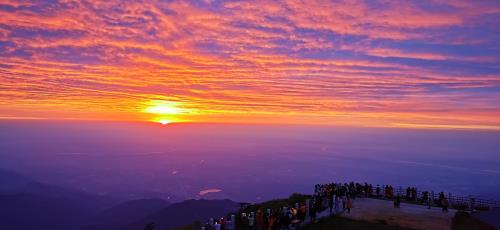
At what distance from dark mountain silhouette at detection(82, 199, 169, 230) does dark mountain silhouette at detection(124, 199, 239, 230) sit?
1426 cm

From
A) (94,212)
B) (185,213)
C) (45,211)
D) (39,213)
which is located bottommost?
(39,213)

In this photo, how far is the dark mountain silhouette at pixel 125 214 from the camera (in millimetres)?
133000

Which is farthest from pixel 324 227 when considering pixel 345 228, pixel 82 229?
pixel 82 229

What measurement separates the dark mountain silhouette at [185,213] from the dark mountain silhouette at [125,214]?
1426 centimetres

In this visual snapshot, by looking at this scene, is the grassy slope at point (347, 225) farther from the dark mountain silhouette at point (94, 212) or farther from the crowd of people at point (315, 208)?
the dark mountain silhouette at point (94, 212)

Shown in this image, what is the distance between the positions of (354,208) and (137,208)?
145262 millimetres

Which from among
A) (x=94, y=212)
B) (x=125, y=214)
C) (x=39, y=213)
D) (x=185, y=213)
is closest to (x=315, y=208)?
(x=185, y=213)

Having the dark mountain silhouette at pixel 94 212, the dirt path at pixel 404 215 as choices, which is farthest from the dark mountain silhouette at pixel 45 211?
the dirt path at pixel 404 215

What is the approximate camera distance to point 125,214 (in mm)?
147625

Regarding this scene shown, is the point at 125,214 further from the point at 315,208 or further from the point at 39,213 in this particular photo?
the point at 315,208

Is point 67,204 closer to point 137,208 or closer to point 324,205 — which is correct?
point 137,208

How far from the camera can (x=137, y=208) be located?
506ft

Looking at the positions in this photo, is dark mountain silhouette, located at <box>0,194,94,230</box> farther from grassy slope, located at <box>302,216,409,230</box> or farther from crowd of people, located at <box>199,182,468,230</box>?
grassy slope, located at <box>302,216,409,230</box>

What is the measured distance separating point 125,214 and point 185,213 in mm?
46355
